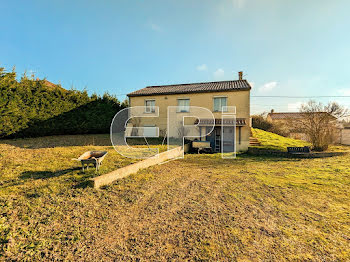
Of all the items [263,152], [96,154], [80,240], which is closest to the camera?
[80,240]

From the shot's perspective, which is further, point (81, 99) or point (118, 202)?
point (81, 99)

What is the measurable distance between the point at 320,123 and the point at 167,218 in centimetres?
1614

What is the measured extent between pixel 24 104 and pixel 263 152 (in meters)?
18.5

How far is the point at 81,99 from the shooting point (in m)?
14.5

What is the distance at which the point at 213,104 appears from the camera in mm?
15461

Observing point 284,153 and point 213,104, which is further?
point 213,104

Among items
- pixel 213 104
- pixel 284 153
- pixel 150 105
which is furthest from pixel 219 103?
pixel 150 105

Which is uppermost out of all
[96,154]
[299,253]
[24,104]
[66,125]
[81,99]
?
[81,99]

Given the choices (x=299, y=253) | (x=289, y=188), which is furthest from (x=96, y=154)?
(x=289, y=188)

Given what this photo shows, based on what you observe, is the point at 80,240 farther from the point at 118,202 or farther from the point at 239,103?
the point at 239,103

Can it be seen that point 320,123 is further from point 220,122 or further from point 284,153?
point 220,122

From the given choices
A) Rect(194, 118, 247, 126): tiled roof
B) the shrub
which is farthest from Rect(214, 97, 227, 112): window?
the shrub

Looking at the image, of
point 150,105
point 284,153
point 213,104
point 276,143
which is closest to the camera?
point 284,153

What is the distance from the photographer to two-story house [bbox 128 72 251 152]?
14.1 metres
